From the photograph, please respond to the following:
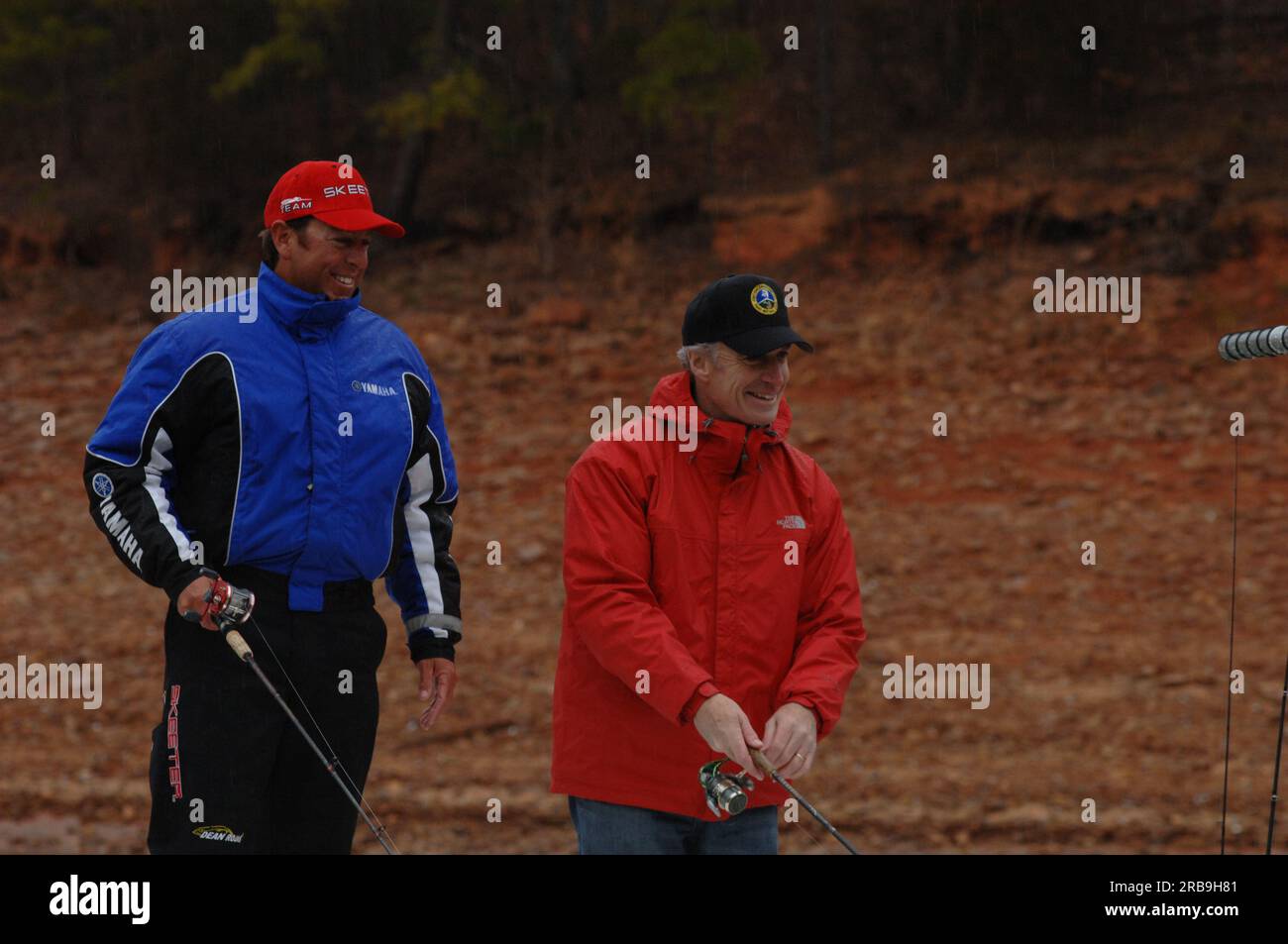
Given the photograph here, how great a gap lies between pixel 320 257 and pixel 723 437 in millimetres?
1156

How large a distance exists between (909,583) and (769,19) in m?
11.7

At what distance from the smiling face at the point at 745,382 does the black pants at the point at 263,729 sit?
3.49ft

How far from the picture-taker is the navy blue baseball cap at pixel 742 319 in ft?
12.9

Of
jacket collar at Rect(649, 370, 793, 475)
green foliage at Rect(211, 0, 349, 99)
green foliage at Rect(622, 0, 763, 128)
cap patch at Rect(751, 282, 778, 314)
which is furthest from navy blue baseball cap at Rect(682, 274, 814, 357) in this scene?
green foliage at Rect(211, 0, 349, 99)

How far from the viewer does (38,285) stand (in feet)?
71.9

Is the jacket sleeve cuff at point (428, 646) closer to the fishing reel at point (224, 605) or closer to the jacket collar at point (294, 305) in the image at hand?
the fishing reel at point (224, 605)

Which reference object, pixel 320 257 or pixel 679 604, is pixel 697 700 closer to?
pixel 679 604

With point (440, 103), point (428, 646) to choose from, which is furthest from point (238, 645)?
point (440, 103)

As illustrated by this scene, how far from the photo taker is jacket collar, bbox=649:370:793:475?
397cm

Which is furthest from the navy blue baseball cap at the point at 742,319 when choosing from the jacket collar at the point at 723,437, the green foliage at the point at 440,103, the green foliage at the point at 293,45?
the green foliage at the point at 293,45

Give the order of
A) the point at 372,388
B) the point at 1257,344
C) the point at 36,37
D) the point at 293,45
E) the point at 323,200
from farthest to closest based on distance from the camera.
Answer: the point at 36,37 < the point at 293,45 < the point at 372,388 < the point at 323,200 < the point at 1257,344

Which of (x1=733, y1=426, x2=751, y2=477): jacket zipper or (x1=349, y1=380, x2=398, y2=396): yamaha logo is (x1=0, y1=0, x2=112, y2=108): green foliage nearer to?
(x1=349, y1=380, x2=398, y2=396): yamaha logo

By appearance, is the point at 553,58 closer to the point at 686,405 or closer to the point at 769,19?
the point at 769,19

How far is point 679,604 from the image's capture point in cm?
392
